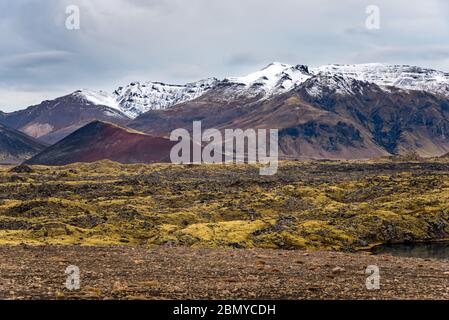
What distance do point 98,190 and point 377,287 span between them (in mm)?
114564

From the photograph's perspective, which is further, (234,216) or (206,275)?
(234,216)

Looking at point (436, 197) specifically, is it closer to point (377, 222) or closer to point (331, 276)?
point (377, 222)

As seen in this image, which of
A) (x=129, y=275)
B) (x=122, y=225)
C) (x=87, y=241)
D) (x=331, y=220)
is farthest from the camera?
(x=331, y=220)

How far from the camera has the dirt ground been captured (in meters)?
36.6

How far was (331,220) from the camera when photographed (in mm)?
96188

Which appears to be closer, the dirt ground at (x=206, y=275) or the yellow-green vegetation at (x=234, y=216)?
the dirt ground at (x=206, y=275)

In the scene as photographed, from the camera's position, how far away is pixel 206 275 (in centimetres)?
4462

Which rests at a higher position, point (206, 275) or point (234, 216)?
point (234, 216)

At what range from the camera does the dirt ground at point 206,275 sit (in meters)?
36.6

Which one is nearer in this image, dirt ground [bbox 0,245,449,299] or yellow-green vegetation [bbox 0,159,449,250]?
dirt ground [bbox 0,245,449,299]
